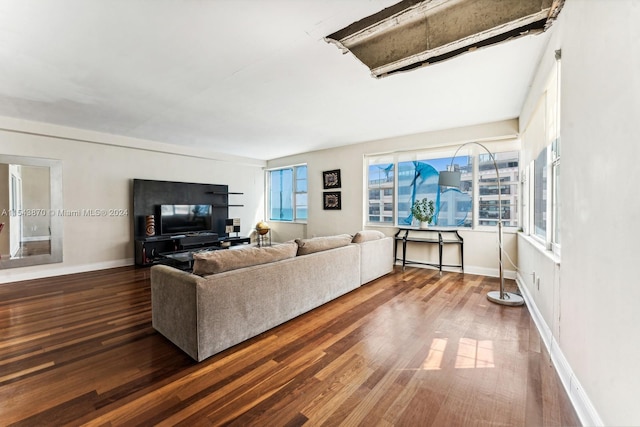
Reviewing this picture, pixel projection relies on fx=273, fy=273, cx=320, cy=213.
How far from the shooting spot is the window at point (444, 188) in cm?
444

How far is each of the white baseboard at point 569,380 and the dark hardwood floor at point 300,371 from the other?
1.8 inches

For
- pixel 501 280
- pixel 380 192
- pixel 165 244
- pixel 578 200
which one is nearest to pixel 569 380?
pixel 578 200

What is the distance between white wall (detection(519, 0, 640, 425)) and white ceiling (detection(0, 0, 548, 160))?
1.07 meters

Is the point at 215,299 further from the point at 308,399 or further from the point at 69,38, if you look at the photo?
the point at 69,38

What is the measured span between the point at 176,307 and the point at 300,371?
1.10 meters

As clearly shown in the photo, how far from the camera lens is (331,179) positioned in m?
6.43

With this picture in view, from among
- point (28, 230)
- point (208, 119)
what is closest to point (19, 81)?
point (208, 119)

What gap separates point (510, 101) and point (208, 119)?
14.2ft

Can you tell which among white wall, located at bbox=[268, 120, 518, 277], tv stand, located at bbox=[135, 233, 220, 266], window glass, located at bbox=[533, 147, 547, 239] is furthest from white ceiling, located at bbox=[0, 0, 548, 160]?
tv stand, located at bbox=[135, 233, 220, 266]

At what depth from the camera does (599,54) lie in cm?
136

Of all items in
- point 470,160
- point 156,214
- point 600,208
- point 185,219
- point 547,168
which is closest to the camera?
point 600,208

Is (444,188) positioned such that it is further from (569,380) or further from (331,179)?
(569,380)

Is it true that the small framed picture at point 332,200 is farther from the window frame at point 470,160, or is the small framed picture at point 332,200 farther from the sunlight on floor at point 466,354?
the sunlight on floor at point 466,354

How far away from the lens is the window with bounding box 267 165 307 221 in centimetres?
737
